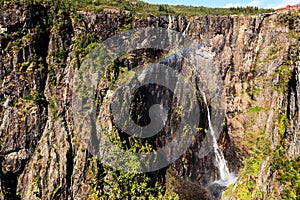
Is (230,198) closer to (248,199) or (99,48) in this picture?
(248,199)

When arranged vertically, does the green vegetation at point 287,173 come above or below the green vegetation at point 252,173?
above

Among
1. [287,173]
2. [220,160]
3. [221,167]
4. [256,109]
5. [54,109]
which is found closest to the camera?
[54,109]

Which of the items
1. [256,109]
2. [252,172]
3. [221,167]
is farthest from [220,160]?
[256,109]

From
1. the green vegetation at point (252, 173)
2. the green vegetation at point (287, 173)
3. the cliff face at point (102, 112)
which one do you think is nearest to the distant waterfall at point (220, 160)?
the cliff face at point (102, 112)

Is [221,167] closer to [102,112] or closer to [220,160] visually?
[220,160]

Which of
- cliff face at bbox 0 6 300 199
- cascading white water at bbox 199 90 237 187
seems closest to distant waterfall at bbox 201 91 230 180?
cascading white water at bbox 199 90 237 187

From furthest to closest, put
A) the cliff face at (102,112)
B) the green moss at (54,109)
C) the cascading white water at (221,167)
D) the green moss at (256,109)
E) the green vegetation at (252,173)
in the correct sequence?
1. the green moss at (256,109)
2. the cascading white water at (221,167)
3. the green vegetation at (252,173)
4. the green moss at (54,109)
5. the cliff face at (102,112)

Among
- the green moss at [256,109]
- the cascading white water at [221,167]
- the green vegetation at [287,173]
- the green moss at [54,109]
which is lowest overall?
the cascading white water at [221,167]

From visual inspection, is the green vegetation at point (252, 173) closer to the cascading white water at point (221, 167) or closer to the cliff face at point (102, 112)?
the cliff face at point (102, 112)
